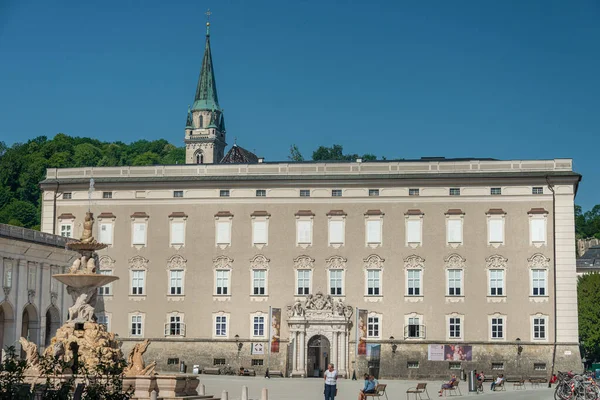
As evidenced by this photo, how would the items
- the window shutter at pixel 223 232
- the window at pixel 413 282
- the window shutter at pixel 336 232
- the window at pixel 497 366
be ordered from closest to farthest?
the window at pixel 497 366 < the window at pixel 413 282 < the window shutter at pixel 336 232 < the window shutter at pixel 223 232

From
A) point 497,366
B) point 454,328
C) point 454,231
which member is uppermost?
point 454,231

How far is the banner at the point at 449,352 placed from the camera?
70375 mm

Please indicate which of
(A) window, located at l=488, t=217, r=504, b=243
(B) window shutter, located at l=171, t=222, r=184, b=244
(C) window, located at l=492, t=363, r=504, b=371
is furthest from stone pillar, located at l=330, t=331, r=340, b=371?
(B) window shutter, located at l=171, t=222, r=184, b=244

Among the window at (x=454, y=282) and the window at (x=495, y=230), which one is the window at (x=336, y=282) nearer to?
the window at (x=454, y=282)

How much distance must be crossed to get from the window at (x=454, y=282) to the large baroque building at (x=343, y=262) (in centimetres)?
8

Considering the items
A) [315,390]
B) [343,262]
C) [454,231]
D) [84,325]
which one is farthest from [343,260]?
[84,325]

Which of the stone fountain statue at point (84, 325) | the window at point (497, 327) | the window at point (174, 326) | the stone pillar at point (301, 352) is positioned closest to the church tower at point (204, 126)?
the window at point (174, 326)

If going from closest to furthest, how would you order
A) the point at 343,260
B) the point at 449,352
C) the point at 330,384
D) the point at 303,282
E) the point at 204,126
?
the point at 330,384
the point at 449,352
the point at 343,260
the point at 303,282
the point at 204,126

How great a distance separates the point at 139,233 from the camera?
74938mm

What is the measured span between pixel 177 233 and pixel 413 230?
15.9 m

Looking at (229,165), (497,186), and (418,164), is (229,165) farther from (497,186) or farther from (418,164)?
(497,186)

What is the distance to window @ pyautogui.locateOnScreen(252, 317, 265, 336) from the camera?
238ft

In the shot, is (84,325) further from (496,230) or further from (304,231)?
(496,230)

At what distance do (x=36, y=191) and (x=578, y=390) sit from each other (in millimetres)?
109933
